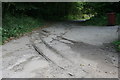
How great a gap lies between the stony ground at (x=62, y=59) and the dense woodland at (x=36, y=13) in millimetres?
1912

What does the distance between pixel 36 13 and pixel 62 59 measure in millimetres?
10267

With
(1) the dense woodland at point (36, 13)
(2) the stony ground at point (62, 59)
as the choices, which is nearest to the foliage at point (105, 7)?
(1) the dense woodland at point (36, 13)

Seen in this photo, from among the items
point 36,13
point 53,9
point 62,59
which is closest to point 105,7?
point 36,13

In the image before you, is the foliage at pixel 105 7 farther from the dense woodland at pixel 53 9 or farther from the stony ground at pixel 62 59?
the stony ground at pixel 62 59

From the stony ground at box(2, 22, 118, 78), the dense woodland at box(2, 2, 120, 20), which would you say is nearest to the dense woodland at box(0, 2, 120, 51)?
the dense woodland at box(2, 2, 120, 20)

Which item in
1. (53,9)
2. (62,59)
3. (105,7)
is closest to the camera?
(62,59)

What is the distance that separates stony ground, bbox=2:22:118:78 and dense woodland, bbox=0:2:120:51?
6.27 feet

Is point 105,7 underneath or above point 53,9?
above

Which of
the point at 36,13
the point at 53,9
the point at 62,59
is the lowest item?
the point at 62,59

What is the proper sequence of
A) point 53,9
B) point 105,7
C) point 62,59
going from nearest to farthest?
1. point 62,59
2. point 105,7
3. point 53,9

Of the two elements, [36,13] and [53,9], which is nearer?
[36,13]

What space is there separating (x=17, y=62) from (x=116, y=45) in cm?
333

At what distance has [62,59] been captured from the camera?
4629mm

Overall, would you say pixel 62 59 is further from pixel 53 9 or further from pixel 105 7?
pixel 53 9
